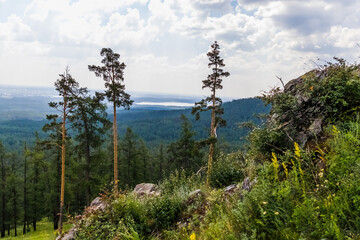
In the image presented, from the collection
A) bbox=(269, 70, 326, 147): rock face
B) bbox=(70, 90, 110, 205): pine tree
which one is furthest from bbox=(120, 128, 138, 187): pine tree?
bbox=(269, 70, 326, 147): rock face

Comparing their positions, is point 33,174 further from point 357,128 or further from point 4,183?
point 357,128

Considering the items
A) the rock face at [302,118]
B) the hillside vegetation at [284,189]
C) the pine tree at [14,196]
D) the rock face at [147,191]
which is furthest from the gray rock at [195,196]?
the pine tree at [14,196]

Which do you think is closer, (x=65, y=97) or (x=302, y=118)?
(x=302, y=118)

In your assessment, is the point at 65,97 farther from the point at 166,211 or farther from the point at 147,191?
the point at 166,211

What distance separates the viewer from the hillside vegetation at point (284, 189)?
281cm

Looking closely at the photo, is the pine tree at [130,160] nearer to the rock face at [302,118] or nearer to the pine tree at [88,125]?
the pine tree at [88,125]

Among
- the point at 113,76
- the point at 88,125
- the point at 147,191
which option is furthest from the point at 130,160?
the point at 147,191

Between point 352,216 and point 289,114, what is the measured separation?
284cm

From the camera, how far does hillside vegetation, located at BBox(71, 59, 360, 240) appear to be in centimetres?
281

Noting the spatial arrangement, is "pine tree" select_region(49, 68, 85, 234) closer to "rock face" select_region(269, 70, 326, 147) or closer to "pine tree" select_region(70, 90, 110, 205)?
"pine tree" select_region(70, 90, 110, 205)

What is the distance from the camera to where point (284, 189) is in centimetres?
315

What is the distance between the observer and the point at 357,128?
3.68 metres

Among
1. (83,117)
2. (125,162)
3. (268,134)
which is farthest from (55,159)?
(268,134)

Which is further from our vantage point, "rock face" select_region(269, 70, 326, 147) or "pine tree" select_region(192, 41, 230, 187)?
"pine tree" select_region(192, 41, 230, 187)
